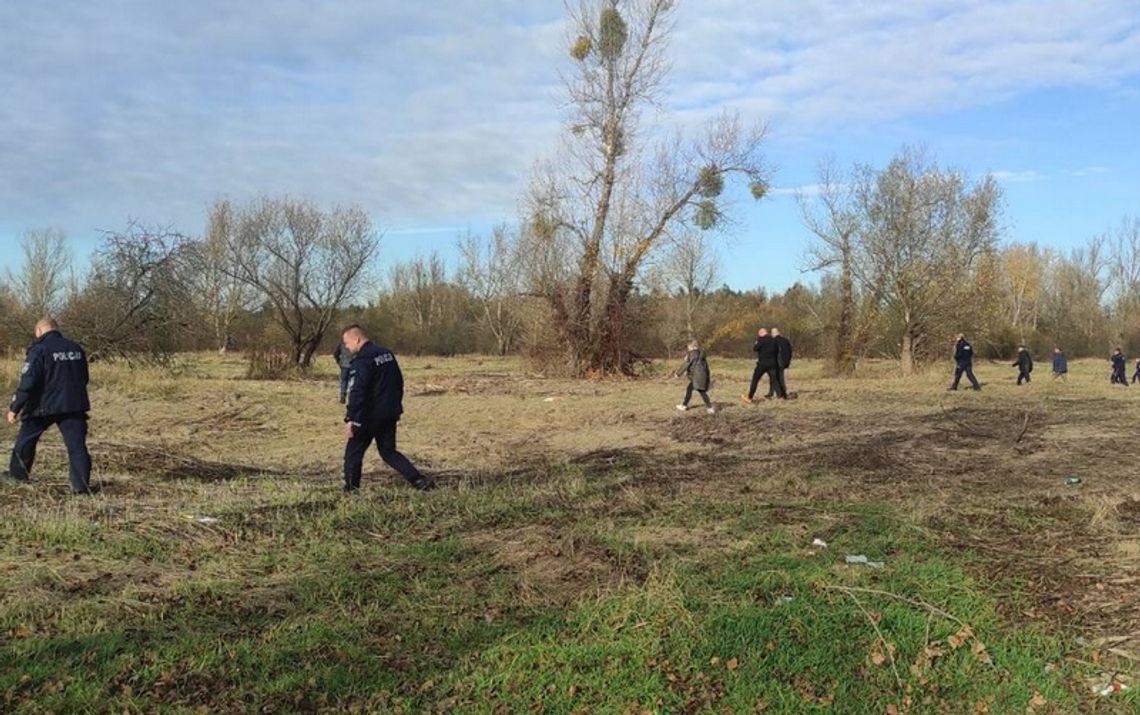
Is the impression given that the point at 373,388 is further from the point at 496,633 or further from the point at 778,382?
the point at 778,382

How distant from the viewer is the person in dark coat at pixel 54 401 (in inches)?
340

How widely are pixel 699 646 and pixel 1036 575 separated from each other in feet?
9.38

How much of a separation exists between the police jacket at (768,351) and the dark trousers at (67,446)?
46.5ft

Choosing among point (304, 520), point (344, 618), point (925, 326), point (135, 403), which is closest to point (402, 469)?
point (304, 520)

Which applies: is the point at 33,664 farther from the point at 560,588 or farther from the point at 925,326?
the point at 925,326

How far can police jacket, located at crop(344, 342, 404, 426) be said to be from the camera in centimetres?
902

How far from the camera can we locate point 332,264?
41.4 m

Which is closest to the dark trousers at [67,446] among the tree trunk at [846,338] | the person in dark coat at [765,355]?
the person in dark coat at [765,355]

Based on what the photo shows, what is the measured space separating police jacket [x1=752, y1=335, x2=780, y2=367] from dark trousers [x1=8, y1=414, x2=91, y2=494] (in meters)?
14.2

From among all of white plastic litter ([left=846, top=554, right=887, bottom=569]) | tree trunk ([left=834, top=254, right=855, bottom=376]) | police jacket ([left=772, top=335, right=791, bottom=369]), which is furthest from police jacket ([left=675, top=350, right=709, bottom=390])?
tree trunk ([left=834, top=254, right=855, bottom=376])

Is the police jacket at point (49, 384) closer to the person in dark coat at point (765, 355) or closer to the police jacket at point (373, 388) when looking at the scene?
the police jacket at point (373, 388)

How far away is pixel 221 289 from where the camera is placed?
4853 centimetres

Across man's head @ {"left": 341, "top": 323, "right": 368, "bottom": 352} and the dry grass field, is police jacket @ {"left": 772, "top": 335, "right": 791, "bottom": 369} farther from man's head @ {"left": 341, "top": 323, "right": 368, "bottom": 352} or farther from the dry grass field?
man's head @ {"left": 341, "top": 323, "right": 368, "bottom": 352}

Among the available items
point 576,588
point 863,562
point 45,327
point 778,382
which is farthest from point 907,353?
point 576,588
